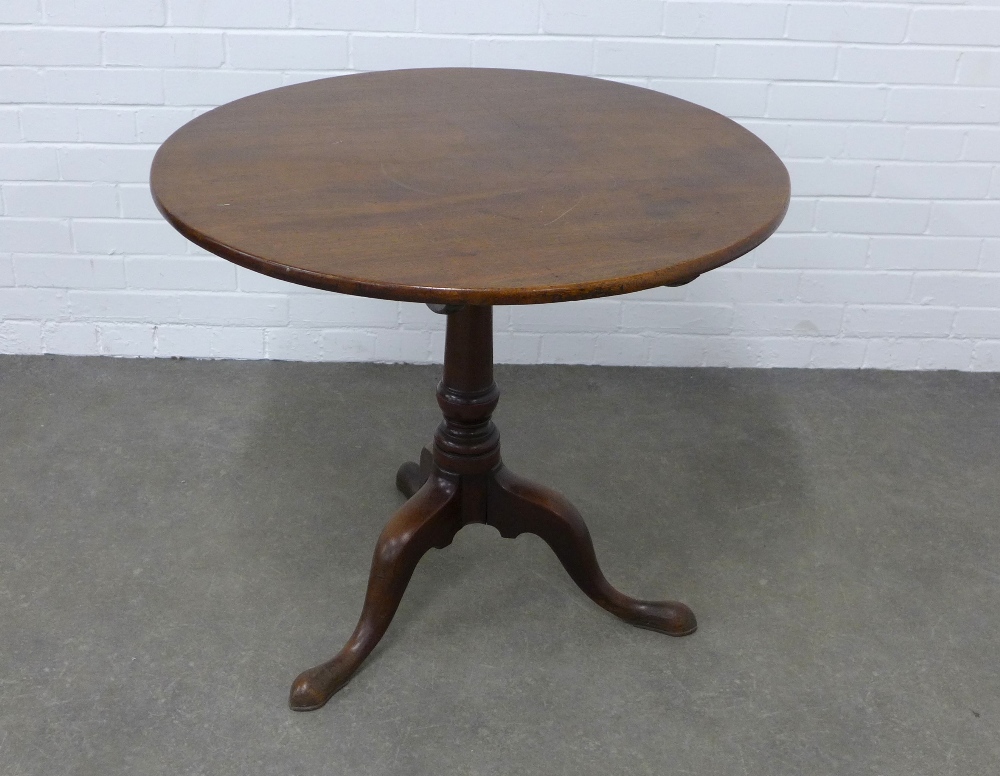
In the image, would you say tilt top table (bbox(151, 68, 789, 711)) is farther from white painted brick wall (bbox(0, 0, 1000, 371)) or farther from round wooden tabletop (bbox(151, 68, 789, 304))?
white painted brick wall (bbox(0, 0, 1000, 371))

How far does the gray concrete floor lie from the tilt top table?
130 millimetres

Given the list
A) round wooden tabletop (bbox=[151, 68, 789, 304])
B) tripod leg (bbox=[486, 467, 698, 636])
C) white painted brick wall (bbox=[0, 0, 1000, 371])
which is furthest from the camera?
white painted brick wall (bbox=[0, 0, 1000, 371])

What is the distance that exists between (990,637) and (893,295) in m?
1.06

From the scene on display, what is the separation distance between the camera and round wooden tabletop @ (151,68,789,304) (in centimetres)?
135

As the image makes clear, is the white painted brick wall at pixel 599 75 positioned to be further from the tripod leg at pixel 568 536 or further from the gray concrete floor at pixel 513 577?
the tripod leg at pixel 568 536

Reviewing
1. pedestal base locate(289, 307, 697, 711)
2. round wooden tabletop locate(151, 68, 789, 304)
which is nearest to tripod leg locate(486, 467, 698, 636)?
pedestal base locate(289, 307, 697, 711)

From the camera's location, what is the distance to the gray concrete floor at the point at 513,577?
1764 mm

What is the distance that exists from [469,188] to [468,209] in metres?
0.08

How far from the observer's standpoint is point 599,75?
2520 millimetres

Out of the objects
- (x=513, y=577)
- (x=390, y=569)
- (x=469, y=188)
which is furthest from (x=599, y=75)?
(x=390, y=569)

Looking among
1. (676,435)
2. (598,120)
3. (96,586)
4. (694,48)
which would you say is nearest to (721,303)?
(676,435)

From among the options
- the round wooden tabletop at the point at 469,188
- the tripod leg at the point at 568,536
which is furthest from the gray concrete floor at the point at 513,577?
the round wooden tabletop at the point at 469,188

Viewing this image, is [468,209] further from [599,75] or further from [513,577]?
[599,75]

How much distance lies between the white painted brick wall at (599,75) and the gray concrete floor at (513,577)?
0.10 m
